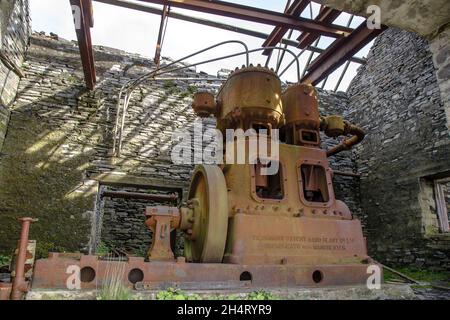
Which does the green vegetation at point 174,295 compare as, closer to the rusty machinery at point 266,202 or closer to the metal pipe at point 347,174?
the rusty machinery at point 266,202

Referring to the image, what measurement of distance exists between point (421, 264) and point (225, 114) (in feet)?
18.6

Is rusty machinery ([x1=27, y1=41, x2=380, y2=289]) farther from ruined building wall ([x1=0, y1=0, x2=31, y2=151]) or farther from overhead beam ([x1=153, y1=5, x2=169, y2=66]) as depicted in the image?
ruined building wall ([x1=0, y1=0, x2=31, y2=151])

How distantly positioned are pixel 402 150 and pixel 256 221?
606 centimetres

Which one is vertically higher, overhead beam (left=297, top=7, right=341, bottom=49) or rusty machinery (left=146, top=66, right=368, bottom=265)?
overhead beam (left=297, top=7, right=341, bottom=49)

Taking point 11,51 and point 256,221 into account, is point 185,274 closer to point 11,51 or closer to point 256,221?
point 256,221

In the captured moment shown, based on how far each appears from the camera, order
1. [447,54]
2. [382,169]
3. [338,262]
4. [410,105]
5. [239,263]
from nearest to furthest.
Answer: [447,54] → [239,263] → [338,262] → [410,105] → [382,169]

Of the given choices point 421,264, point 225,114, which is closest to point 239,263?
point 225,114

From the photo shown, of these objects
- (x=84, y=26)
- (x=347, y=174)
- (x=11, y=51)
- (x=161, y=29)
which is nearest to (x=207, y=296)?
(x=84, y=26)

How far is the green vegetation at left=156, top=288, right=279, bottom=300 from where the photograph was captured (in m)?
2.19

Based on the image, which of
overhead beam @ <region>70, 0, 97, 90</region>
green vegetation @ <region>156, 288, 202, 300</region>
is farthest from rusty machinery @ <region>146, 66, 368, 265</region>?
overhead beam @ <region>70, 0, 97, 90</region>

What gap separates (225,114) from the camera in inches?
141

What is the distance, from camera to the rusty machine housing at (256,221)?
2.48 meters

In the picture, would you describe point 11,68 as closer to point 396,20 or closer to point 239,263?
point 239,263

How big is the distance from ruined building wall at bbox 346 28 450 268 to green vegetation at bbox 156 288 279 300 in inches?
219
